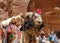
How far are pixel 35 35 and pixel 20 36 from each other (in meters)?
0.12

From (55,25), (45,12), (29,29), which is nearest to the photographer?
(29,29)

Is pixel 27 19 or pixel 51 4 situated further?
pixel 51 4

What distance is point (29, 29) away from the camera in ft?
5.12

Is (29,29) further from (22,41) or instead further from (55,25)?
(55,25)

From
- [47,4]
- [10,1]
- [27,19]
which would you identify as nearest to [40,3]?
[47,4]

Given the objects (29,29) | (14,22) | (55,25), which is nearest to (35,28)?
(29,29)

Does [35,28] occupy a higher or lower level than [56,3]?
higher

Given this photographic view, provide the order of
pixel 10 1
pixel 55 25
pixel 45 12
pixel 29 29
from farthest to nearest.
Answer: pixel 45 12 < pixel 55 25 < pixel 10 1 < pixel 29 29

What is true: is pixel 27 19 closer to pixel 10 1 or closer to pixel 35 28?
pixel 35 28

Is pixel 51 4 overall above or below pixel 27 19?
below

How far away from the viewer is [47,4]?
5793mm

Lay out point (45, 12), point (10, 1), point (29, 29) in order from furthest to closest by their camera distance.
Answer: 1. point (45, 12)
2. point (10, 1)
3. point (29, 29)

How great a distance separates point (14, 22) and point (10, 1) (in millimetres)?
3231

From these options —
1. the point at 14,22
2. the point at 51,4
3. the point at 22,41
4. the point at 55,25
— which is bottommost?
the point at 55,25
